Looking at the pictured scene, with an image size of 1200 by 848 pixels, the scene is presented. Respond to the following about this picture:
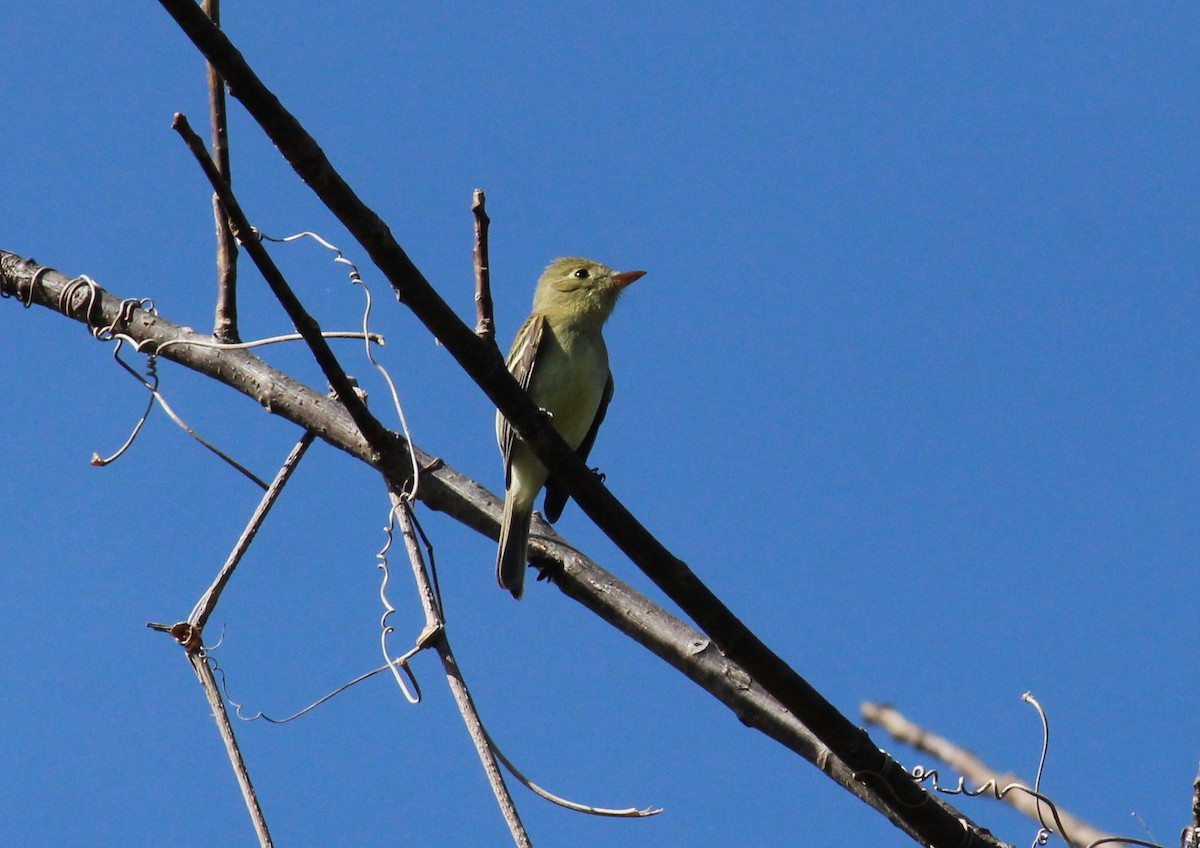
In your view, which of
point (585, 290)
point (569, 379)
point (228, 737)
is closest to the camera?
point (228, 737)

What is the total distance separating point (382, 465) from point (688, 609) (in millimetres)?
1146

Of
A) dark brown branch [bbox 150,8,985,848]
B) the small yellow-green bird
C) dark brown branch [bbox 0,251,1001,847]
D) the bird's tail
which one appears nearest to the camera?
dark brown branch [bbox 150,8,985,848]

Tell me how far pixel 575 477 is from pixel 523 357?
3530 mm

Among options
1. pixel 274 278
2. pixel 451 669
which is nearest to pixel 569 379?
pixel 451 669

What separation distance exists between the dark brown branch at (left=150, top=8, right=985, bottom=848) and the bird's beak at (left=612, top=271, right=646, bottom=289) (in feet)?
12.8

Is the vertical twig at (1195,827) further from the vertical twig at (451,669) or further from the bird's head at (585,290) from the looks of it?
the bird's head at (585,290)

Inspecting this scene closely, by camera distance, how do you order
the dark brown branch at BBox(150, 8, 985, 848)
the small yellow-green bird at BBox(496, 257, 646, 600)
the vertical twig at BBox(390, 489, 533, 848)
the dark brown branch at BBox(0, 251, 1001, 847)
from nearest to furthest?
the dark brown branch at BBox(150, 8, 985, 848) → the vertical twig at BBox(390, 489, 533, 848) → the dark brown branch at BBox(0, 251, 1001, 847) → the small yellow-green bird at BBox(496, 257, 646, 600)

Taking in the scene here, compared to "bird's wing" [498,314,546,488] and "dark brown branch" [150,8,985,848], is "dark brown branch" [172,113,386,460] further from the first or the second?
"bird's wing" [498,314,546,488]

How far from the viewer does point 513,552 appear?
13.8ft

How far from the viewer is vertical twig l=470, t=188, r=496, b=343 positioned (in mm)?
3561

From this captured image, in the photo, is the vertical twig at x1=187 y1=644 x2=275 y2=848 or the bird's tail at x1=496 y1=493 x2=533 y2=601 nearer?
the vertical twig at x1=187 y1=644 x2=275 y2=848

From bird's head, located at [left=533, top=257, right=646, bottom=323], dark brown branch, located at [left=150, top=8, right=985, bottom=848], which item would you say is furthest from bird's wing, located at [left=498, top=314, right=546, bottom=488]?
dark brown branch, located at [left=150, top=8, right=985, bottom=848]

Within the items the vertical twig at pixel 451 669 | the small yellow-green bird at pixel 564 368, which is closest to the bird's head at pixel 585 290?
the small yellow-green bird at pixel 564 368

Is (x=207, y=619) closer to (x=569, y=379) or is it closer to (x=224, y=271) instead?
(x=224, y=271)
